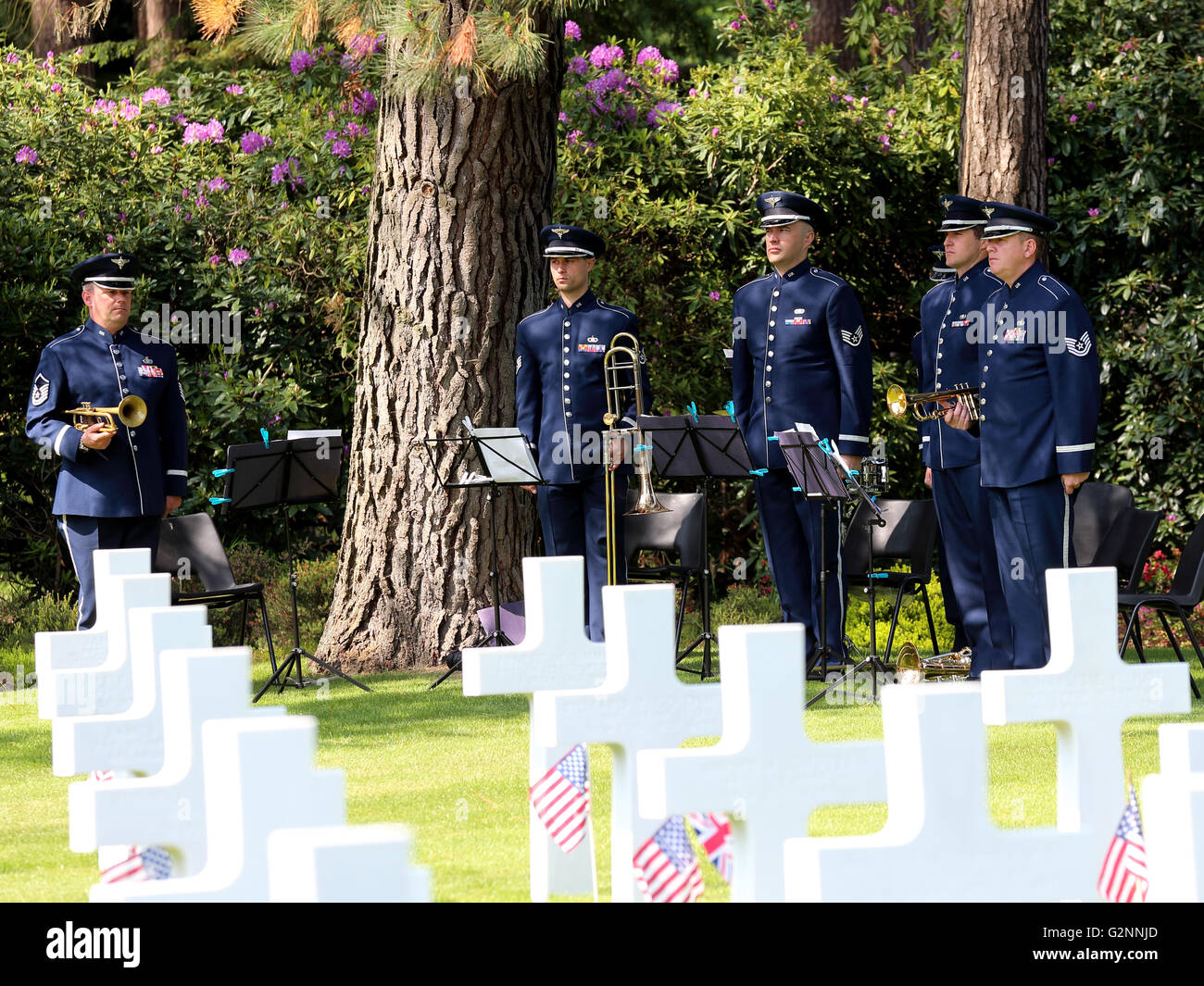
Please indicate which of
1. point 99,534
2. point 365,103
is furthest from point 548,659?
point 365,103

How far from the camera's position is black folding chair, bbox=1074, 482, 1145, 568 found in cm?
882

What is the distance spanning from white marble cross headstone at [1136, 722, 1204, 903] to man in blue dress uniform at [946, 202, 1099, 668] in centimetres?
509

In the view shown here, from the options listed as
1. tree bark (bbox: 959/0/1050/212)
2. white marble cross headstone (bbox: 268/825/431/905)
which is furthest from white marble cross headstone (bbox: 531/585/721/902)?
tree bark (bbox: 959/0/1050/212)

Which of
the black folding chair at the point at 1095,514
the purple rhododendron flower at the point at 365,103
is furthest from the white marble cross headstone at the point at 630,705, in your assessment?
the purple rhododendron flower at the point at 365,103

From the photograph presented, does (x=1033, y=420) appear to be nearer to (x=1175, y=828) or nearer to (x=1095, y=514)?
(x=1095, y=514)

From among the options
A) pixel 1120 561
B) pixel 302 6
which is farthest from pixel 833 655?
pixel 302 6

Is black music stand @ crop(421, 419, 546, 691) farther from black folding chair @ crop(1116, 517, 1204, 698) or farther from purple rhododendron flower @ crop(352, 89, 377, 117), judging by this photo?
purple rhododendron flower @ crop(352, 89, 377, 117)

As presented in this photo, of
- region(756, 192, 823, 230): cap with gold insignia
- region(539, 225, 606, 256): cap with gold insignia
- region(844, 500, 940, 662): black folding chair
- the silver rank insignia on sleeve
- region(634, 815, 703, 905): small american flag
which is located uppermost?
region(756, 192, 823, 230): cap with gold insignia

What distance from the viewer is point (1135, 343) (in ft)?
39.0

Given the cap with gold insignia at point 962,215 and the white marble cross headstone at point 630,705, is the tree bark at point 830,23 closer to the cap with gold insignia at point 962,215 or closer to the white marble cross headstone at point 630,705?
the cap with gold insignia at point 962,215

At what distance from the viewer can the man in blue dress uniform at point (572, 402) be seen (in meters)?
8.80

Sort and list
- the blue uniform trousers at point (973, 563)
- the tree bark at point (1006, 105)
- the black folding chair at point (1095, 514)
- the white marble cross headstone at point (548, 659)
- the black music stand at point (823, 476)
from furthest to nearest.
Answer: the tree bark at point (1006, 105), the black folding chair at point (1095, 514), the blue uniform trousers at point (973, 563), the black music stand at point (823, 476), the white marble cross headstone at point (548, 659)

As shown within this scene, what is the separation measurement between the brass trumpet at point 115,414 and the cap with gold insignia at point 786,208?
10.5ft
